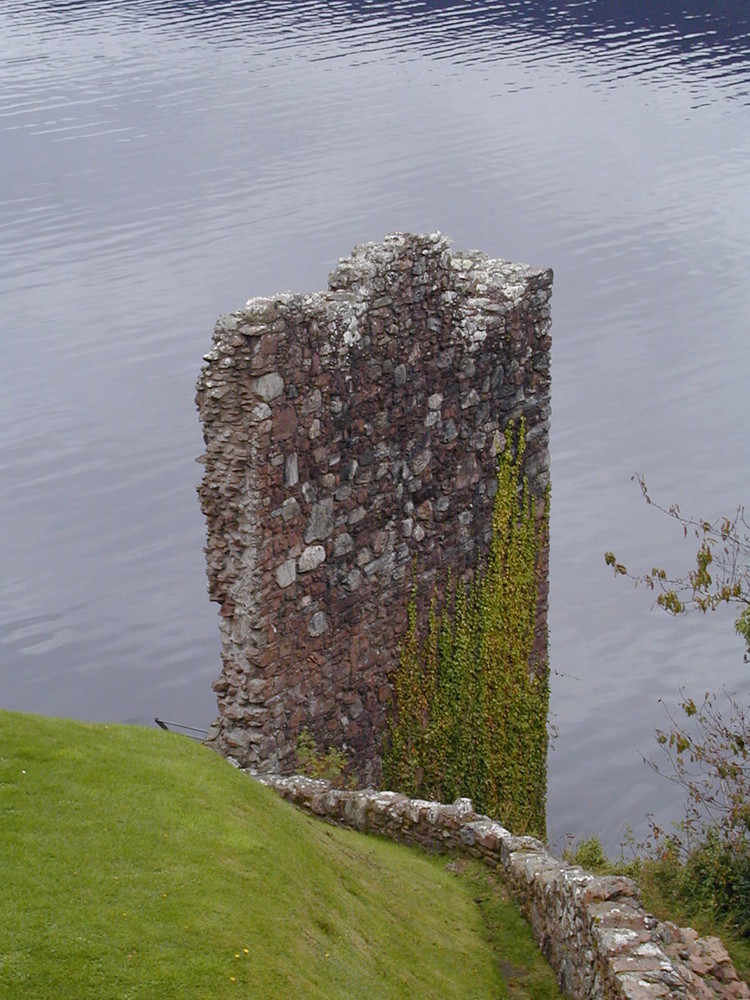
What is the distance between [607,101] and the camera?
5388cm

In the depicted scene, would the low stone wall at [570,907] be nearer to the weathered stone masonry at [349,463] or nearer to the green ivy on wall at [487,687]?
the weathered stone masonry at [349,463]

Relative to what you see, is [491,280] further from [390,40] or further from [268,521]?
[390,40]

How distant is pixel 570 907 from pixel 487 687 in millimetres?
5538

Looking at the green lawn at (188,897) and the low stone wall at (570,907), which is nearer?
the green lawn at (188,897)

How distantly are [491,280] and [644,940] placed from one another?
8.10 m

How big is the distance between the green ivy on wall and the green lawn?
377 cm

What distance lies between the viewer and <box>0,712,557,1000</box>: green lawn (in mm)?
7676

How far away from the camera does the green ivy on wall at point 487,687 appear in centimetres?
1525

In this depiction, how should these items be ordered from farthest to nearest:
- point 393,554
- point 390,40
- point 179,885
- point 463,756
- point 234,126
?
point 390,40 → point 234,126 → point 463,756 → point 393,554 → point 179,885

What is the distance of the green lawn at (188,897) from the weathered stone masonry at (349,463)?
8.13 feet

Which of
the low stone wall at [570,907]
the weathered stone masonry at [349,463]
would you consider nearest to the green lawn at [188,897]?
the low stone wall at [570,907]

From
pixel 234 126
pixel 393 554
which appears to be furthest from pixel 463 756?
pixel 234 126

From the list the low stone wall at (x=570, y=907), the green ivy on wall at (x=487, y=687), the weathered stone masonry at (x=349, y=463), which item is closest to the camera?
the low stone wall at (x=570, y=907)

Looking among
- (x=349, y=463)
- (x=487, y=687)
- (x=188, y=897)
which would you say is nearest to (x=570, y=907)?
(x=188, y=897)
